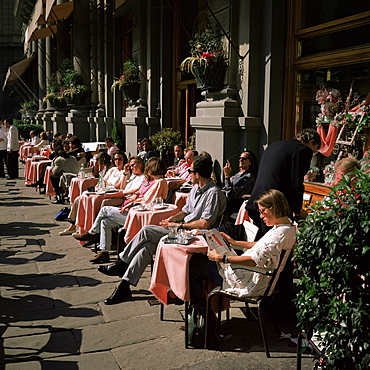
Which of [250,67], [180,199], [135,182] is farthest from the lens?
[250,67]

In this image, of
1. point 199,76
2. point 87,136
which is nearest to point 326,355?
point 199,76

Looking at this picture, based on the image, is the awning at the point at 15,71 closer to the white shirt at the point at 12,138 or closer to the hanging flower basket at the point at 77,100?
the hanging flower basket at the point at 77,100

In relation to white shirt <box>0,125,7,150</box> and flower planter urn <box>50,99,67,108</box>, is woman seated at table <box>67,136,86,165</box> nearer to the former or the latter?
white shirt <box>0,125,7,150</box>

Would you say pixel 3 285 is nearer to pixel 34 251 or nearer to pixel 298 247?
pixel 34 251

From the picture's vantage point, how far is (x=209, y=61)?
8.73 meters

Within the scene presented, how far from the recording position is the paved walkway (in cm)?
396

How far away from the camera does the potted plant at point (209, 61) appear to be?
8750 millimetres

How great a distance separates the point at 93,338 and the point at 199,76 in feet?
19.2

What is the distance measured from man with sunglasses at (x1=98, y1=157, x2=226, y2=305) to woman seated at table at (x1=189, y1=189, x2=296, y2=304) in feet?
3.29

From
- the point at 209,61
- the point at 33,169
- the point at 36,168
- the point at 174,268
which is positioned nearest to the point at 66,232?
the point at 209,61

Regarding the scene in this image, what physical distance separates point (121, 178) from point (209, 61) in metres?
2.66

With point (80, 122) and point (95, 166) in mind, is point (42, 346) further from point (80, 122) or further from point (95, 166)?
point (80, 122)

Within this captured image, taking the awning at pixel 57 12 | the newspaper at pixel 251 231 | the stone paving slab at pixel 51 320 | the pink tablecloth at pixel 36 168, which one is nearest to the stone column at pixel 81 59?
the awning at pixel 57 12

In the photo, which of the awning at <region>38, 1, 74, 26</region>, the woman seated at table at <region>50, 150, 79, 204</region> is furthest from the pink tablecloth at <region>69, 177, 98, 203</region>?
the awning at <region>38, 1, 74, 26</region>
